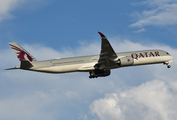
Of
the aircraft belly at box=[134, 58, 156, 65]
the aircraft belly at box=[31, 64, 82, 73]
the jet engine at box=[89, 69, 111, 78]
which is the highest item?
the aircraft belly at box=[134, 58, 156, 65]

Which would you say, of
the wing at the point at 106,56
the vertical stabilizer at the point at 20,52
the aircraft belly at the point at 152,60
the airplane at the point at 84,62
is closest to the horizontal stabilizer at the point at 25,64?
the airplane at the point at 84,62

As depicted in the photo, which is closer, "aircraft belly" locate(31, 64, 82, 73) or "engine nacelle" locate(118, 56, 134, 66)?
"aircraft belly" locate(31, 64, 82, 73)

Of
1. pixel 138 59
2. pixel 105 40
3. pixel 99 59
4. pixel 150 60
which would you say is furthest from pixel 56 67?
pixel 150 60

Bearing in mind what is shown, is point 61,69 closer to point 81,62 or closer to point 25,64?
point 81,62

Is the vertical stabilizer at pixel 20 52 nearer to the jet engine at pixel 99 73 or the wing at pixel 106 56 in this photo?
the jet engine at pixel 99 73

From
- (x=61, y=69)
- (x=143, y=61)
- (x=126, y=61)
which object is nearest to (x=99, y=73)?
(x=126, y=61)

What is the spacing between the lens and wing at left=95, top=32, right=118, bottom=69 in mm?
37244

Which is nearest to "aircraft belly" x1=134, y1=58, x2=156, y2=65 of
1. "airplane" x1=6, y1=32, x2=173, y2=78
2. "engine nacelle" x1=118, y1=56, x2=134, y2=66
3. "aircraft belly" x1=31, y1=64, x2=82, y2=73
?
"airplane" x1=6, y1=32, x2=173, y2=78

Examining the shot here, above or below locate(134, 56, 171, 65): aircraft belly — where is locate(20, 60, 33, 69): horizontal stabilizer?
below

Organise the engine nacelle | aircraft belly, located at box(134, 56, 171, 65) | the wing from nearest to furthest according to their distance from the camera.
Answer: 1. the wing
2. the engine nacelle
3. aircraft belly, located at box(134, 56, 171, 65)

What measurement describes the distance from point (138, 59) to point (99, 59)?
819 centimetres

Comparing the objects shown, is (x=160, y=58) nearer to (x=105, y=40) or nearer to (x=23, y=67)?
(x=105, y=40)

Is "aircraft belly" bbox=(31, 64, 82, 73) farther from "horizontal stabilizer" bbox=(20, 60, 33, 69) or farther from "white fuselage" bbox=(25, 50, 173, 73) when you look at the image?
"horizontal stabilizer" bbox=(20, 60, 33, 69)

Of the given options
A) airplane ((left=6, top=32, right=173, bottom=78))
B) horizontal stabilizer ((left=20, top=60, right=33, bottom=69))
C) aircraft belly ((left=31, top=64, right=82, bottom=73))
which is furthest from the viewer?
aircraft belly ((left=31, top=64, right=82, bottom=73))
